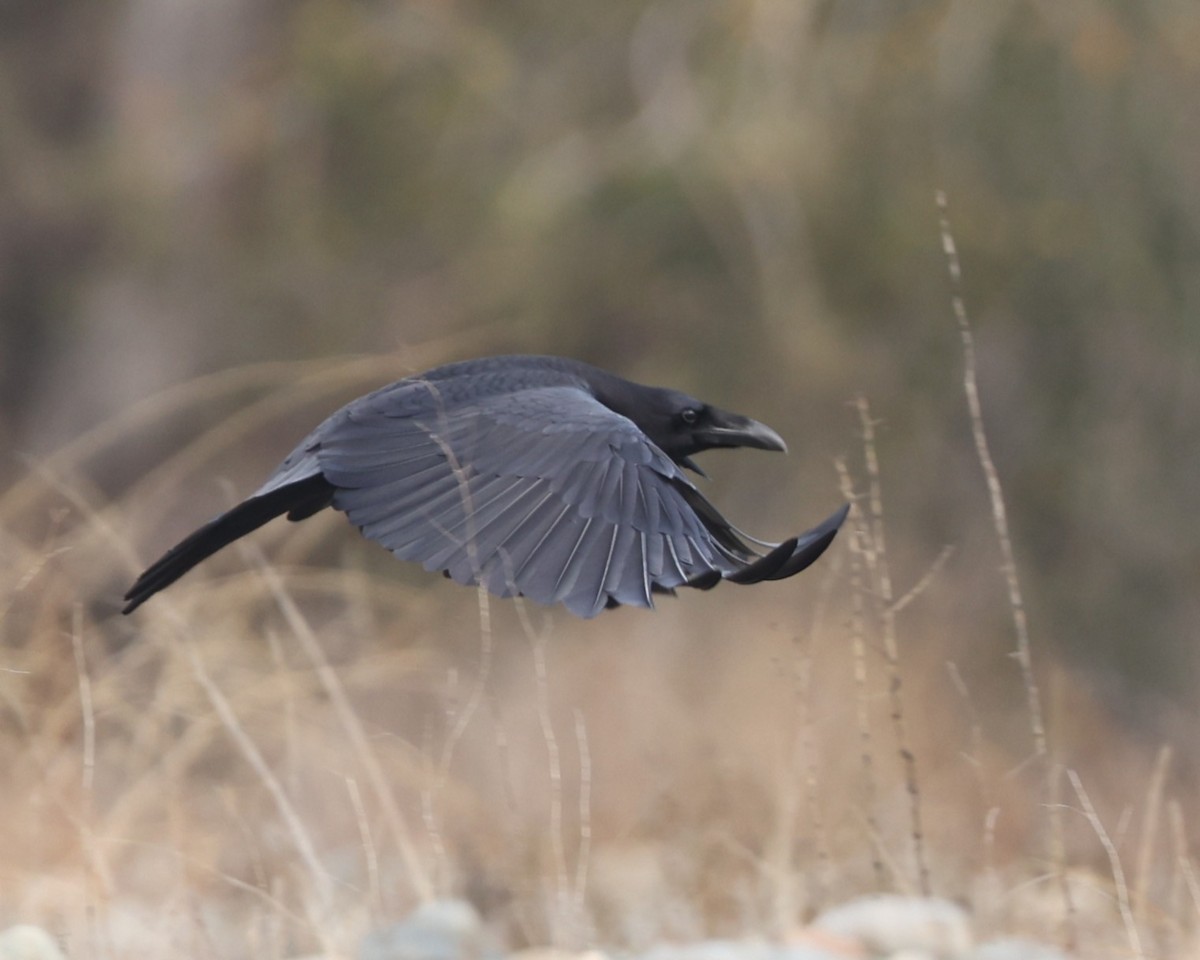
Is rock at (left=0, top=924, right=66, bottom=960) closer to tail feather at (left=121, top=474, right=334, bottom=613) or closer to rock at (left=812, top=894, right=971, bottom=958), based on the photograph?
tail feather at (left=121, top=474, right=334, bottom=613)

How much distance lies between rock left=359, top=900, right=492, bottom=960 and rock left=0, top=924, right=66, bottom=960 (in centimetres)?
62

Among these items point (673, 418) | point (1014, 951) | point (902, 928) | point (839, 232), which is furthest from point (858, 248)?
point (1014, 951)

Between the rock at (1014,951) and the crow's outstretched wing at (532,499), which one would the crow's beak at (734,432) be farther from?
the rock at (1014,951)

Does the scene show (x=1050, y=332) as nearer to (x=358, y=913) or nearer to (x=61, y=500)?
(x=61, y=500)

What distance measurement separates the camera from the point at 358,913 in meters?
3.59

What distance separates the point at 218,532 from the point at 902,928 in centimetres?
164

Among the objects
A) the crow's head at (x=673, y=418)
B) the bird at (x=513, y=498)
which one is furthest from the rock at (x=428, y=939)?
the crow's head at (x=673, y=418)

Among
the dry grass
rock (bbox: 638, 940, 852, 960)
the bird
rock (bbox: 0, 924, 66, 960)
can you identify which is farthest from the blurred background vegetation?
rock (bbox: 638, 940, 852, 960)

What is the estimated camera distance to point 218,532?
345cm

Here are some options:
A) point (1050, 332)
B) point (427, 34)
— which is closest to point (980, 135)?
point (1050, 332)

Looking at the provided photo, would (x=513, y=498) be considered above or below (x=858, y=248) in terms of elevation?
below

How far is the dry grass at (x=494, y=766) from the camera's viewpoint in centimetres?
334

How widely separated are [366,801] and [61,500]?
75.0 inches

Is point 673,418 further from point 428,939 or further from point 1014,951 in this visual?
point 1014,951
